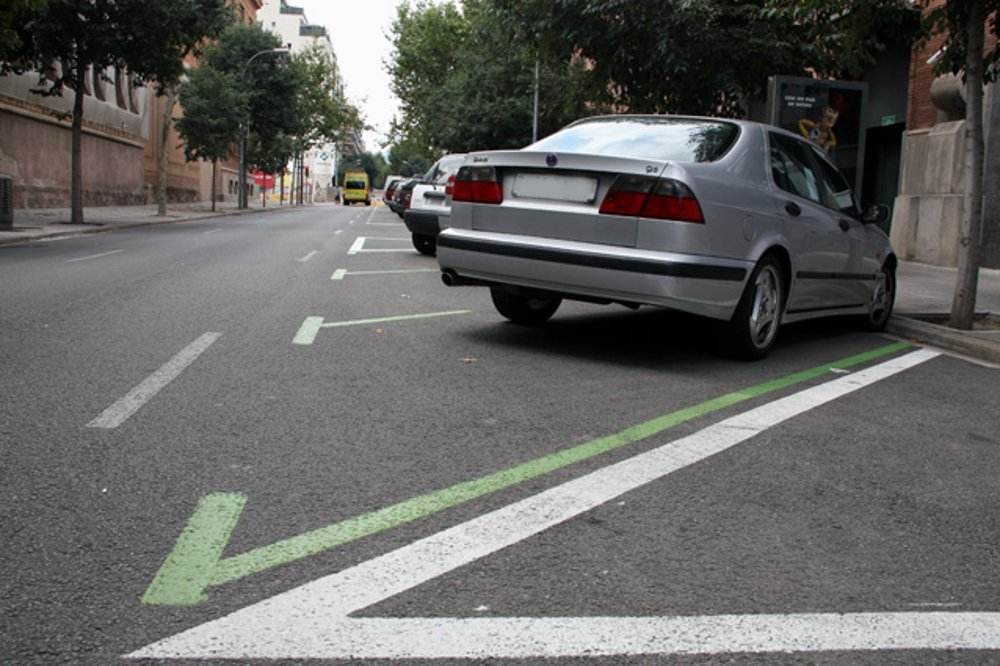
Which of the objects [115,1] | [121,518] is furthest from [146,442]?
[115,1]

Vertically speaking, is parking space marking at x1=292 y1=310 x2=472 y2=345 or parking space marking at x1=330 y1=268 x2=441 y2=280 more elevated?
parking space marking at x1=330 y1=268 x2=441 y2=280

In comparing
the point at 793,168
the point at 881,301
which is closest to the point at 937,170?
the point at 881,301

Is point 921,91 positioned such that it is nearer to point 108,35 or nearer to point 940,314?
point 940,314

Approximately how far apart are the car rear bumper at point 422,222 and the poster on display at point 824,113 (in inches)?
219

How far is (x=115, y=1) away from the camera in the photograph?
23391 millimetres

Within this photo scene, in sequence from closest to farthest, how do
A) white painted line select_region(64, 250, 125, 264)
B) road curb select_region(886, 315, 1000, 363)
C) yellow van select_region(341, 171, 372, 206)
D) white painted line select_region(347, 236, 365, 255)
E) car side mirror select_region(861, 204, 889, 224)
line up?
road curb select_region(886, 315, 1000, 363) → car side mirror select_region(861, 204, 889, 224) → white painted line select_region(64, 250, 125, 264) → white painted line select_region(347, 236, 365, 255) → yellow van select_region(341, 171, 372, 206)

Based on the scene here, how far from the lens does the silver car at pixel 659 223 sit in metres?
6.15

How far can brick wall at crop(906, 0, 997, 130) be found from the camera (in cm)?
1920

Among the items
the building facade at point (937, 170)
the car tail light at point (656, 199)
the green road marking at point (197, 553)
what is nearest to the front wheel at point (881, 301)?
the car tail light at point (656, 199)

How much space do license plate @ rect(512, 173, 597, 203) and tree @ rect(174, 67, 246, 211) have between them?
123 feet

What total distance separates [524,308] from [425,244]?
917 centimetres

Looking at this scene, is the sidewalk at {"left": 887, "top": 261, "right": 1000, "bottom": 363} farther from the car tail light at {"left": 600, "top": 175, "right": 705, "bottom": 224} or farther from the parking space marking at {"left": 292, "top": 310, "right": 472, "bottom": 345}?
the parking space marking at {"left": 292, "top": 310, "right": 472, "bottom": 345}

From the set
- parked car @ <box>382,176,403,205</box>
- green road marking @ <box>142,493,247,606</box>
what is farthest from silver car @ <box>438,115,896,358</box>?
parked car @ <box>382,176,403,205</box>

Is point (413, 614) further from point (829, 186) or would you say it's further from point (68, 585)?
point (829, 186)
